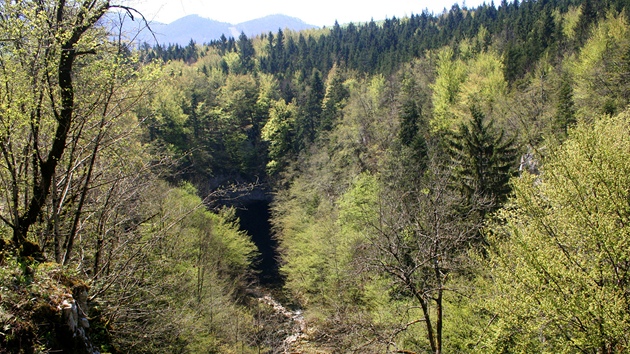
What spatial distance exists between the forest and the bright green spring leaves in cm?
6

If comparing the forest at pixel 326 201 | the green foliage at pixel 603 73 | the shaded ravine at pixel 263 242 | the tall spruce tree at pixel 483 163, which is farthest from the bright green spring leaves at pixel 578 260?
the shaded ravine at pixel 263 242

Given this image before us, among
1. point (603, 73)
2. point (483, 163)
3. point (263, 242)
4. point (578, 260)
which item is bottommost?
point (263, 242)

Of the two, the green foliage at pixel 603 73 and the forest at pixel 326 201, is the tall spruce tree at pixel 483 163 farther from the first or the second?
the green foliage at pixel 603 73

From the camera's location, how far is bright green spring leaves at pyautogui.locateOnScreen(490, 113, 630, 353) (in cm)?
779

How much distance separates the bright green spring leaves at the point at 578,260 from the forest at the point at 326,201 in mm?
59

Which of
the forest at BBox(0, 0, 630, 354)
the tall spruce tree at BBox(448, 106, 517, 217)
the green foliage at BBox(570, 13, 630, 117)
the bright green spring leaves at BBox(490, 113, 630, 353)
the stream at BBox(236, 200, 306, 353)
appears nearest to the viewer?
the forest at BBox(0, 0, 630, 354)

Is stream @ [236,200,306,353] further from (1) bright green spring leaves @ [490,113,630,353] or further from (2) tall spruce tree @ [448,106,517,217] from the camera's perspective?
(2) tall spruce tree @ [448,106,517,217]

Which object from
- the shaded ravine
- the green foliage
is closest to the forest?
the green foliage

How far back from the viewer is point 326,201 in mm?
31703

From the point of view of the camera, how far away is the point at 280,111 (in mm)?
52406

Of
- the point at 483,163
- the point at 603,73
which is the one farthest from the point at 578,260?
the point at 603,73

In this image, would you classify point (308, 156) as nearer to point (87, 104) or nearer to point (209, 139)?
point (209, 139)

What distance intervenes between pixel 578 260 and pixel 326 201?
2347 centimetres

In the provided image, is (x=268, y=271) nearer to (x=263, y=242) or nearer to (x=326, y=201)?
(x=263, y=242)
